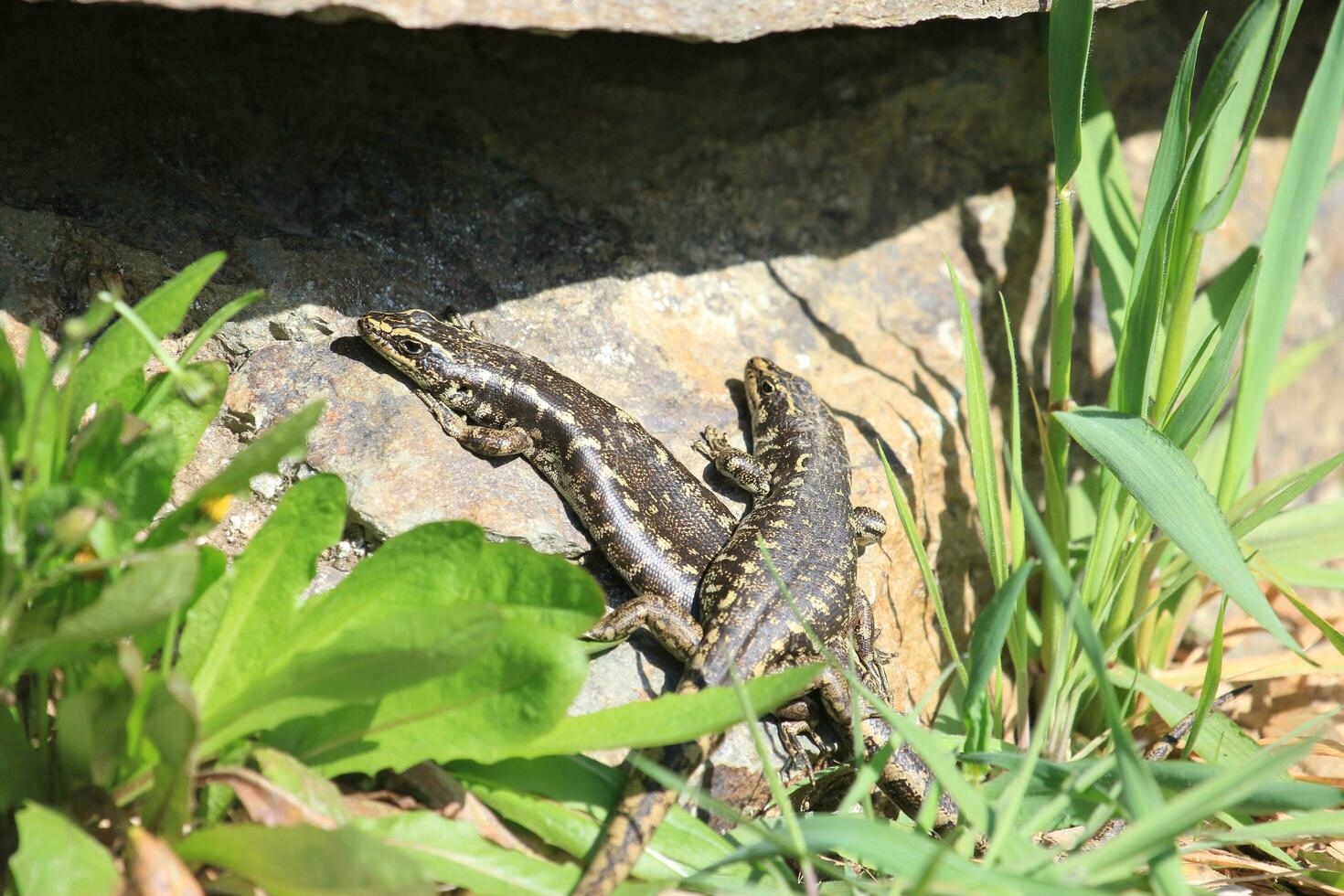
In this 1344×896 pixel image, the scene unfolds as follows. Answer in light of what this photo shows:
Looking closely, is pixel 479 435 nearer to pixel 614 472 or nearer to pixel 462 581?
pixel 614 472

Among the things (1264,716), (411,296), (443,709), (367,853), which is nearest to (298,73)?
(411,296)

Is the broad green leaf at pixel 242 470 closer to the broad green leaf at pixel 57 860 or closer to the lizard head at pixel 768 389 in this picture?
the broad green leaf at pixel 57 860

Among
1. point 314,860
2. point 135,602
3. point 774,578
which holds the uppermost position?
point 774,578

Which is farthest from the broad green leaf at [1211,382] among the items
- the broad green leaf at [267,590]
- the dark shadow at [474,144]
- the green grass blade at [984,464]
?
the broad green leaf at [267,590]

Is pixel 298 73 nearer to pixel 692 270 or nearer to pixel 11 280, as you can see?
pixel 11 280

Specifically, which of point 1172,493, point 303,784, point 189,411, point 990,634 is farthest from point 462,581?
point 1172,493

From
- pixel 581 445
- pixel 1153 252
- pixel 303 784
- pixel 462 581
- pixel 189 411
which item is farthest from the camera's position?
pixel 581 445
